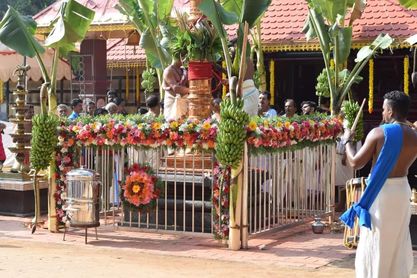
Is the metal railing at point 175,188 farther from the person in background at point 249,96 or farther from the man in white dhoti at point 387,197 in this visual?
the man in white dhoti at point 387,197

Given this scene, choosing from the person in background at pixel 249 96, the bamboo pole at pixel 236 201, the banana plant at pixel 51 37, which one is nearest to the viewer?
the bamboo pole at pixel 236 201

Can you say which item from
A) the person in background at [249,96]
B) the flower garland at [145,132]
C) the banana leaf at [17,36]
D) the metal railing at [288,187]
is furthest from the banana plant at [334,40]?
the banana leaf at [17,36]

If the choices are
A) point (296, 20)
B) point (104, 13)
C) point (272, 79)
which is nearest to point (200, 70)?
point (272, 79)

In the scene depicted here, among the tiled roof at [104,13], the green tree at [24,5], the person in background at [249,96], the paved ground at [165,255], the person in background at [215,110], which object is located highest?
the green tree at [24,5]

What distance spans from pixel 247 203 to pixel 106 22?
410 inches

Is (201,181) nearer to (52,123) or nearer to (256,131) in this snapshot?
(256,131)

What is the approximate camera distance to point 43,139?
37.7 ft

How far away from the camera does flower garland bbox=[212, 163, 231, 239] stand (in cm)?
1038

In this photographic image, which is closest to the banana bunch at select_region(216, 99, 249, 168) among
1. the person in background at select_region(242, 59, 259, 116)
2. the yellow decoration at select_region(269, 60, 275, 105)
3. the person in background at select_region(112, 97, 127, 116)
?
the person in background at select_region(242, 59, 259, 116)

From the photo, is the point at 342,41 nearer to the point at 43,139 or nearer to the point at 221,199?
the point at 221,199

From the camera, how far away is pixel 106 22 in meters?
19.9

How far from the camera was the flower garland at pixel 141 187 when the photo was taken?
436 inches

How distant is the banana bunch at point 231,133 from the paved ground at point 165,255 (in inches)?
45.6

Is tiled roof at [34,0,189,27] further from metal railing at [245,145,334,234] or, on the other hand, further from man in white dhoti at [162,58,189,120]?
metal railing at [245,145,334,234]
